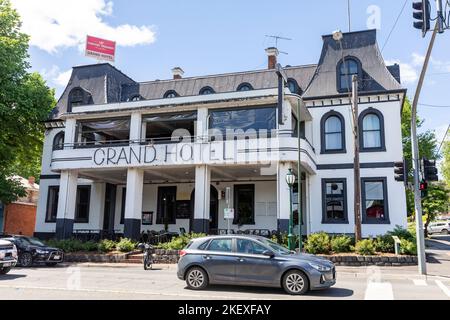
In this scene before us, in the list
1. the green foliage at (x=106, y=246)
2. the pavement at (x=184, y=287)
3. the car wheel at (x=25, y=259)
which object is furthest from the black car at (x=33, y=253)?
the pavement at (x=184, y=287)

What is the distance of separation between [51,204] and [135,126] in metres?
9.43

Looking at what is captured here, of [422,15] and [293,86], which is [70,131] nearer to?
[293,86]

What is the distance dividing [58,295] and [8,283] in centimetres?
318

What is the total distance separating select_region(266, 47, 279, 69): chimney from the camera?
2764 cm

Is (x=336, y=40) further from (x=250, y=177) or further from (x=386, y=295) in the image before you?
(x=386, y=295)

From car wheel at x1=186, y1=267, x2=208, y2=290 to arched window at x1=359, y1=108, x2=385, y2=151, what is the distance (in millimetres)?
14557

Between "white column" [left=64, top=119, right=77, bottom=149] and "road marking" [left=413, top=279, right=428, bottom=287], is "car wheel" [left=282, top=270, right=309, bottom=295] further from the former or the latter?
"white column" [left=64, top=119, right=77, bottom=149]

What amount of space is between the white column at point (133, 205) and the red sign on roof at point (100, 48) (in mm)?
13067

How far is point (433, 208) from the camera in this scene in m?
37.5

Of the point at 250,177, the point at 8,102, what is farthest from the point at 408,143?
the point at 8,102

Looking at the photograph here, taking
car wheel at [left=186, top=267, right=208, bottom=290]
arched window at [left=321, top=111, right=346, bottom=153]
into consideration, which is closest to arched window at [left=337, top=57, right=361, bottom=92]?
arched window at [left=321, top=111, right=346, bottom=153]

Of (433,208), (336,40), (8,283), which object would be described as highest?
(336,40)

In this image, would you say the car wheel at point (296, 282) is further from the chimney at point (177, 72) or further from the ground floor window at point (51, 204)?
the chimney at point (177, 72)

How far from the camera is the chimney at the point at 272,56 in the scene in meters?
27.6
